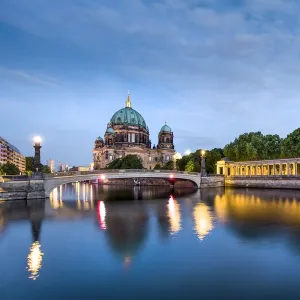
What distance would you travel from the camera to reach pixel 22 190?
1884 inches

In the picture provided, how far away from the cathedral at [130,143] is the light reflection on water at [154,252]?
127952 millimetres

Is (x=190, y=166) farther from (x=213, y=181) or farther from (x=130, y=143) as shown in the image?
(x=130, y=143)

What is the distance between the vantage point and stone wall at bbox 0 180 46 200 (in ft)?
152

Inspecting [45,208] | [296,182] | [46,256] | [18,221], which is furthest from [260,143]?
[46,256]

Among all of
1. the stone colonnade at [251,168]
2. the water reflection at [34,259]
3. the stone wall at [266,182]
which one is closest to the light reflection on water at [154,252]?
the water reflection at [34,259]

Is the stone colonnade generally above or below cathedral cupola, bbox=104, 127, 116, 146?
below

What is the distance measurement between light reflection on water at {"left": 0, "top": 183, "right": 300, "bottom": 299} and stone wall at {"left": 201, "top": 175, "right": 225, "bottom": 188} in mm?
45206

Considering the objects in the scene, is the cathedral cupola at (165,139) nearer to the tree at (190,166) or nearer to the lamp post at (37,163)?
the tree at (190,166)

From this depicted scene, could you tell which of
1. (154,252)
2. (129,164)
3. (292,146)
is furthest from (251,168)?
(154,252)

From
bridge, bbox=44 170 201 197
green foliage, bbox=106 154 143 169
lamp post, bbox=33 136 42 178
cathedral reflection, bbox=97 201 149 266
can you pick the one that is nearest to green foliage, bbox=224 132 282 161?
bridge, bbox=44 170 201 197

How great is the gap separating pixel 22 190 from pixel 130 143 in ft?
392

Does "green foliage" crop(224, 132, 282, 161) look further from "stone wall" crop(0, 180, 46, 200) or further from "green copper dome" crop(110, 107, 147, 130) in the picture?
"green copper dome" crop(110, 107, 147, 130)

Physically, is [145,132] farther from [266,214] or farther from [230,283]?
[230,283]

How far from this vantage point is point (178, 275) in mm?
15656
